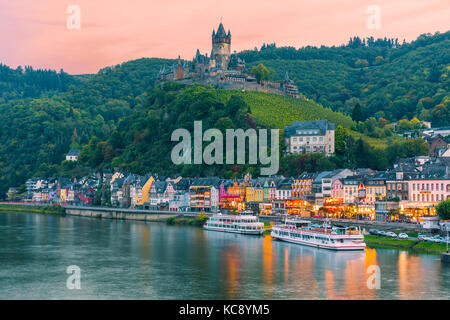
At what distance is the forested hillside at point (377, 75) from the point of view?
118 meters

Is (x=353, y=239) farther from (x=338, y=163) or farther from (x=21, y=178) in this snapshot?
(x=21, y=178)

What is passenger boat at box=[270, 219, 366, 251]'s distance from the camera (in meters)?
48.2

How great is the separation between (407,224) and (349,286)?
65.1ft

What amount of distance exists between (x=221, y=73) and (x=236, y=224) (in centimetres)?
6227

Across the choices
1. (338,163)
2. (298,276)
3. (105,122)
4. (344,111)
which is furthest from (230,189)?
(105,122)

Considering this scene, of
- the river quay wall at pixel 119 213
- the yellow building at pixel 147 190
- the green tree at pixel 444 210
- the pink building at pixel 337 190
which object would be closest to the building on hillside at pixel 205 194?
the river quay wall at pixel 119 213

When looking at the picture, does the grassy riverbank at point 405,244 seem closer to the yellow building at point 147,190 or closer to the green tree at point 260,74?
the yellow building at point 147,190

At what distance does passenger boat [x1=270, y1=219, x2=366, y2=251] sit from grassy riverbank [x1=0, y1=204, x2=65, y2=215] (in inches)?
2070

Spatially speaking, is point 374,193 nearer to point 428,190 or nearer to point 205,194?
point 428,190

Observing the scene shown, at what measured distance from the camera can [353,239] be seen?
48219 mm

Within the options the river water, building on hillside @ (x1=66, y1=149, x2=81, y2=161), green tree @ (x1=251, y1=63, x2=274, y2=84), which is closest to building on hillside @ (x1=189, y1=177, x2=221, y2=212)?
the river water

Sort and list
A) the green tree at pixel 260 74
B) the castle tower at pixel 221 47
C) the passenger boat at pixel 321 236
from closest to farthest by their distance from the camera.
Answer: the passenger boat at pixel 321 236 → the green tree at pixel 260 74 → the castle tower at pixel 221 47

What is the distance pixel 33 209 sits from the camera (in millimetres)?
106125

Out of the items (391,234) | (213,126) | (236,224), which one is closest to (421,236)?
(391,234)
